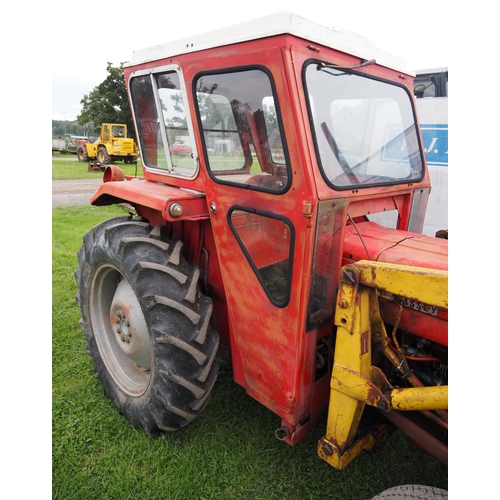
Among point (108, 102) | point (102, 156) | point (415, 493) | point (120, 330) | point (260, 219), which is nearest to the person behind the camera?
point (415, 493)

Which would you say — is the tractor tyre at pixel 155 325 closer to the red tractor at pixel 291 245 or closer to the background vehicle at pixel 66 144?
the red tractor at pixel 291 245

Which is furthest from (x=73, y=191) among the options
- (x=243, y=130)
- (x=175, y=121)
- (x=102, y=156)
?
(x=243, y=130)

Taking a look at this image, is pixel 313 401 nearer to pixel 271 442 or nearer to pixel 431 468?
pixel 271 442

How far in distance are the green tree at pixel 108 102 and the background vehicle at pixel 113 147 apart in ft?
23.0

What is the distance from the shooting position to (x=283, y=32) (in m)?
1.70

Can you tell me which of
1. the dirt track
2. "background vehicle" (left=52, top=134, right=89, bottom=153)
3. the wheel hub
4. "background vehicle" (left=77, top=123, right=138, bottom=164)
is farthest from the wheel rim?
"background vehicle" (left=52, top=134, right=89, bottom=153)

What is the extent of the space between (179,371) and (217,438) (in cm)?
62

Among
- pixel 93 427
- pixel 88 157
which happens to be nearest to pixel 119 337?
pixel 93 427

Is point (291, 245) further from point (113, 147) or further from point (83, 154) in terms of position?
point (83, 154)

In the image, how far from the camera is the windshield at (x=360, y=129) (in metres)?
1.91

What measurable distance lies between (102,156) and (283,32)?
20921mm

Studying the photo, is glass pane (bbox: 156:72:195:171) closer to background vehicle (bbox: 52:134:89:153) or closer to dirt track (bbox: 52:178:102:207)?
dirt track (bbox: 52:178:102:207)

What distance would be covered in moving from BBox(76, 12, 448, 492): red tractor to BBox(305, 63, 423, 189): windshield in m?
0.01

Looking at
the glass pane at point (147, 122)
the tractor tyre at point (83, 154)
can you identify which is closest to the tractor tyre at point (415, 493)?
the glass pane at point (147, 122)
